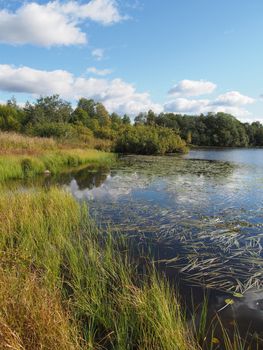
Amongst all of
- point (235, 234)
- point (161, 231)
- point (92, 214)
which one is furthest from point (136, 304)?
point (92, 214)

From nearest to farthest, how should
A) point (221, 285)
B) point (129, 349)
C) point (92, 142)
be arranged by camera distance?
point (129, 349) → point (221, 285) → point (92, 142)

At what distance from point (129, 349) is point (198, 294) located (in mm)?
1711

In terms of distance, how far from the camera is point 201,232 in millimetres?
7055

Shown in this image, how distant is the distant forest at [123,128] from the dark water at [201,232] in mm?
19485

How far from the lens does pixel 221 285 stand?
4.60 m

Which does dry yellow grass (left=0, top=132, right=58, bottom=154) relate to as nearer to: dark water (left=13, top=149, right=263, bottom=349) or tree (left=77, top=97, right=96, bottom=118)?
dark water (left=13, top=149, right=263, bottom=349)

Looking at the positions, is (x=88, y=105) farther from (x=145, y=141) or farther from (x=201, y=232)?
(x=201, y=232)

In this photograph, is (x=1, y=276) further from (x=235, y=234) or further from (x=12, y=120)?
(x=12, y=120)

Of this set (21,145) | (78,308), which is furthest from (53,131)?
(78,308)

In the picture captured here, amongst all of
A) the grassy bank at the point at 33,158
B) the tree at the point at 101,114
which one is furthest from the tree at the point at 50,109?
the grassy bank at the point at 33,158

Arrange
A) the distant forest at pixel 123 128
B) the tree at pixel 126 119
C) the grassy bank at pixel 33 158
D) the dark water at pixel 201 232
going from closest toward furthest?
the dark water at pixel 201 232 < the grassy bank at pixel 33 158 < the distant forest at pixel 123 128 < the tree at pixel 126 119

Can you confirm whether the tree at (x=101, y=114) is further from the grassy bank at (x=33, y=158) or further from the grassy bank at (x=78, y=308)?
the grassy bank at (x=78, y=308)

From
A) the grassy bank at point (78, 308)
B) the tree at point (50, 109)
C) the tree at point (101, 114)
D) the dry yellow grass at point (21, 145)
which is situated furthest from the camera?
the tree at point (101, 114)

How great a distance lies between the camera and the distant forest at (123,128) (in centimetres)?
3846
